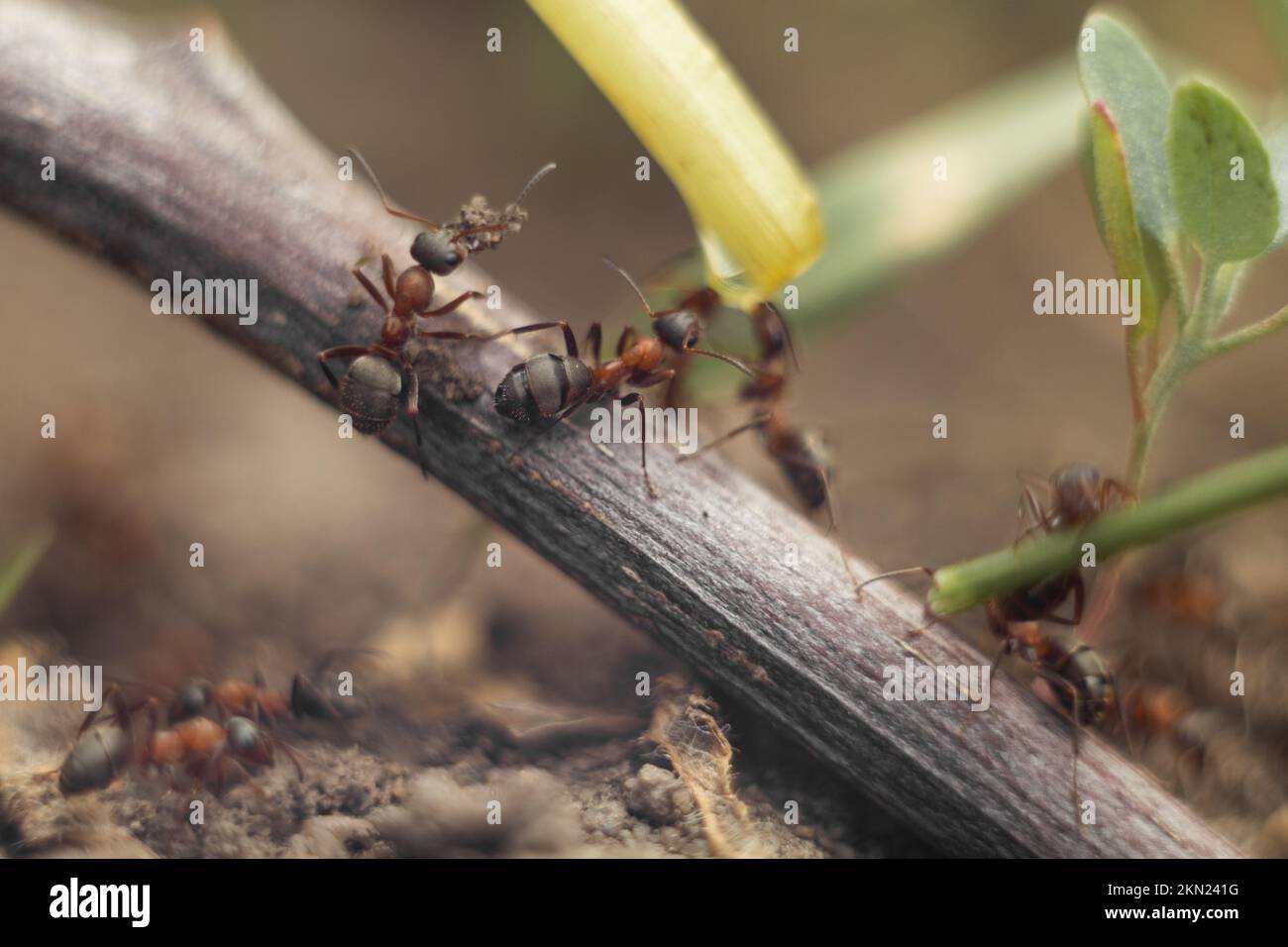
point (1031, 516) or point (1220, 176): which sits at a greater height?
point (1220, 176)

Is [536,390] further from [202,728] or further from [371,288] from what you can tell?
[202,728]

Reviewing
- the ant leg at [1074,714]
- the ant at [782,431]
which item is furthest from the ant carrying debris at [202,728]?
the ant leg at [1074,714]

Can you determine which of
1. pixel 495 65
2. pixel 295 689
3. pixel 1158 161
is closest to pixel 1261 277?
pixel 1158 161

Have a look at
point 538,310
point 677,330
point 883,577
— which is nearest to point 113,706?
point 677,330

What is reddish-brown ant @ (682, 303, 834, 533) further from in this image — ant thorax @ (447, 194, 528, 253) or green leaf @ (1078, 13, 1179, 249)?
green leaf @ (1078, 13, 1179, 249)

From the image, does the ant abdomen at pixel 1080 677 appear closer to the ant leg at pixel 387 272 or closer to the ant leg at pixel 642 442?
the ant leg at pixel 642 442

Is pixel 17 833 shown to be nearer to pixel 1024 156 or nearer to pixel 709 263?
pixel 709 263
